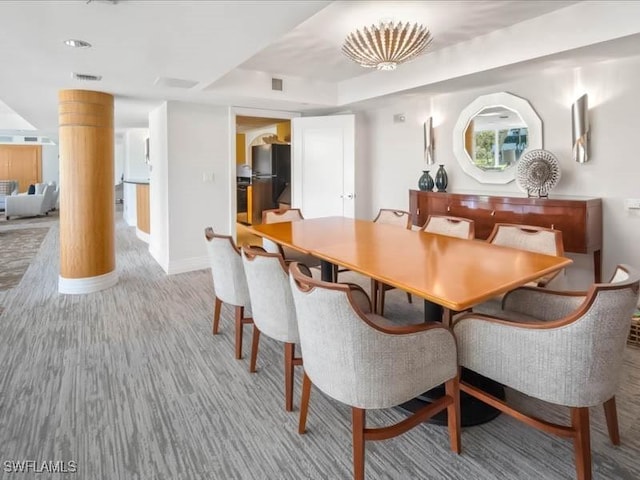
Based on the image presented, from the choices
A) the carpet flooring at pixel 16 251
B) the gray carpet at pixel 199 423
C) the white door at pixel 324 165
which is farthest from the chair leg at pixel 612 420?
the carpet flooring at pixel 16 251

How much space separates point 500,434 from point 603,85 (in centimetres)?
311

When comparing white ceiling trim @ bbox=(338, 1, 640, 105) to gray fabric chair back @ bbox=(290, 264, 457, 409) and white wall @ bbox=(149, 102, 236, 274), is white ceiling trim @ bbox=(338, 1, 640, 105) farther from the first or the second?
gray fabric chair back @ bbox=(290, 264, 457, 409)

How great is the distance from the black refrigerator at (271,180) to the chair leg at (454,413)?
23.9 feet

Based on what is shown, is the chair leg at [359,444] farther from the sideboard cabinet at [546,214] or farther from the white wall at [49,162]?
the white wall at [49,162]

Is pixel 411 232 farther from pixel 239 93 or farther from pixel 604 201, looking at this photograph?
pixel 239 93

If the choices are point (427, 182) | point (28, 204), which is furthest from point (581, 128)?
point (28, 204)

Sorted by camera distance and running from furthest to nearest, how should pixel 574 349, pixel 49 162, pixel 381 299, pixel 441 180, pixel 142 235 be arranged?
pixel 49 162
pixel 142 235
pixel 441 180
pixel 381 299
pixel 574 349

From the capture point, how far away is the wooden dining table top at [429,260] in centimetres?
170

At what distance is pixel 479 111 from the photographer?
4.36 m

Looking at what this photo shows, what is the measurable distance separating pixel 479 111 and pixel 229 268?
3276 mm

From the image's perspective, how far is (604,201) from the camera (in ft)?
11.6

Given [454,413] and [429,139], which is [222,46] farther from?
[429,139]

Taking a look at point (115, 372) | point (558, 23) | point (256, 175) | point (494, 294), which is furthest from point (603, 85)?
point (256, 175)

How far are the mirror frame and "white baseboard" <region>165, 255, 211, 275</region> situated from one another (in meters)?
3.39
